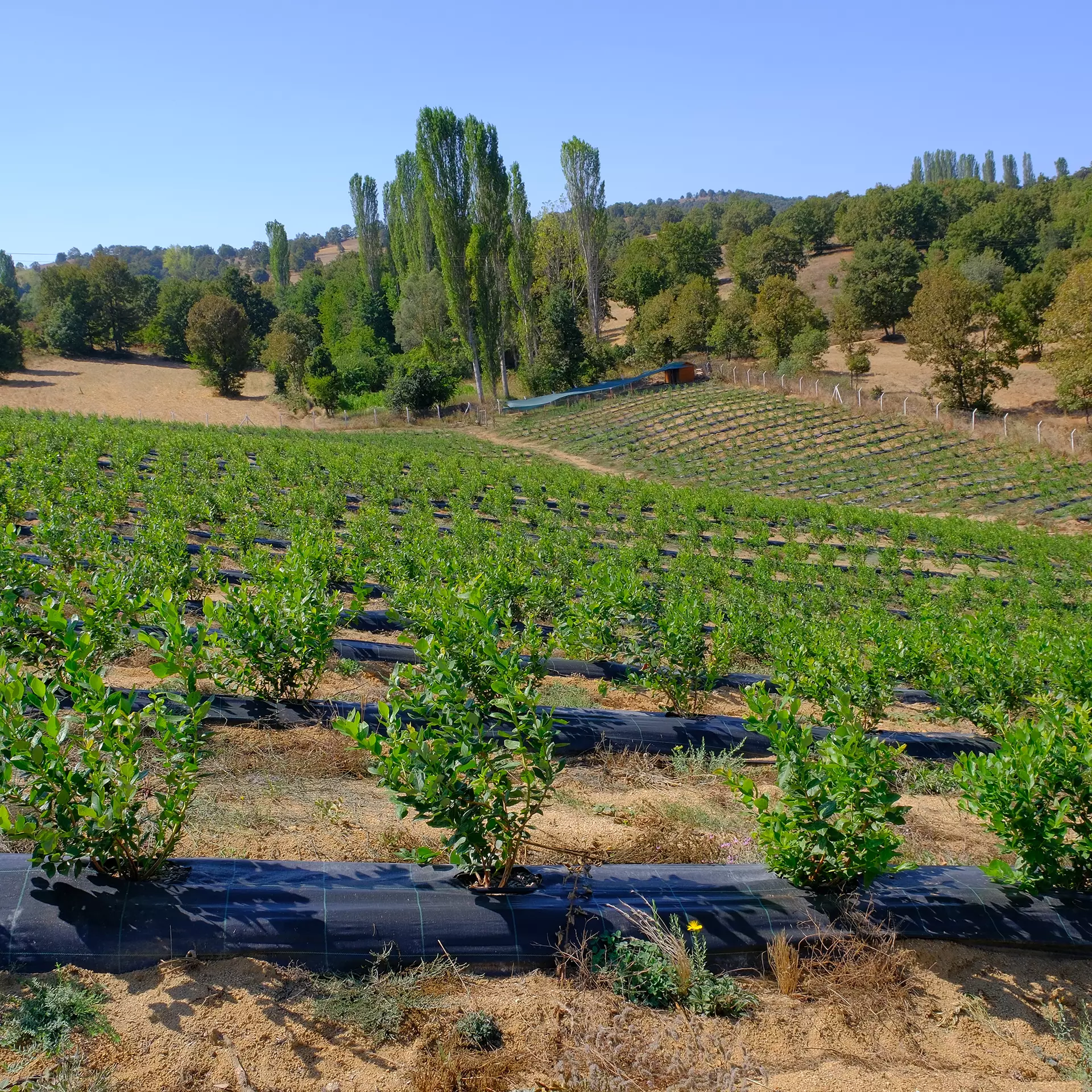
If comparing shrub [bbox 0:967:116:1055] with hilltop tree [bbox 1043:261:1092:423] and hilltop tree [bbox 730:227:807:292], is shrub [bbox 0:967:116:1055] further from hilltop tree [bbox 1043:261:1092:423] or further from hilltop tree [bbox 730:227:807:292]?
hilltop tree [bbox 730:227:807:292]

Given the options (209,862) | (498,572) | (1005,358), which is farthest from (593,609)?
(1005,358)

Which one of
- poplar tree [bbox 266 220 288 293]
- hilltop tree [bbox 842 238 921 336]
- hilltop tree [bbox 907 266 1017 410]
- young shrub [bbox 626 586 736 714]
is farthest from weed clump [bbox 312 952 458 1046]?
poplar tree [bbox 266 220 288 293]

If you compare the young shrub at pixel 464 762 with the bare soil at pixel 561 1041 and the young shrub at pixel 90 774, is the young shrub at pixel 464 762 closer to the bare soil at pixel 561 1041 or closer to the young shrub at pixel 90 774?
the bare soil at pixel 561 1041

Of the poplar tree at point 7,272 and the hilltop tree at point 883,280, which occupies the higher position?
the poplar tree at point 7,272

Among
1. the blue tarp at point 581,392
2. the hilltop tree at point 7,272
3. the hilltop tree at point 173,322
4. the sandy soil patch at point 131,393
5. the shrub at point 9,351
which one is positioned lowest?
the blue tarp at point 581,392

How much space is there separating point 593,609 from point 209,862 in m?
4.55

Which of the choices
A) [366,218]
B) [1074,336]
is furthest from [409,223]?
[1074,336]

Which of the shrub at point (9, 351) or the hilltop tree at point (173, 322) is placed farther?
the hilltop tree at point (173, 322)

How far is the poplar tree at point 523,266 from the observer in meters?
47.4

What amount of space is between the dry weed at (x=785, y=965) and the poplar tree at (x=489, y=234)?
40.0 m

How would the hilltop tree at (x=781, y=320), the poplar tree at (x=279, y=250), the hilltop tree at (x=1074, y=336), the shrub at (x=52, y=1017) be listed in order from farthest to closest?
the poplar tree at (x=279, y=250)
the hilltop tree at (x=781, y=320)
the hilltop tree at (x=1074, y=336)
the shrub at (x=52, y=1017)

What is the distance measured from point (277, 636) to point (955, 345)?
37.4 metres

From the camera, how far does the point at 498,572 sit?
339 inches

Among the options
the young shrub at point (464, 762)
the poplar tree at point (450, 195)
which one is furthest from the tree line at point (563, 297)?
the young shrub at point (464, 762)
